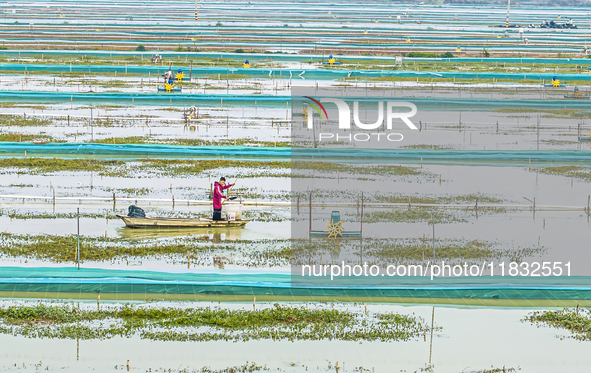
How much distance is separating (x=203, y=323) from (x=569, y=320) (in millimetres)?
6056

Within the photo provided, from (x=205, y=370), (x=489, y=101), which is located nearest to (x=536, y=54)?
(x=489, y=101)

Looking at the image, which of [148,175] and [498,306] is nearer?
[498,306]

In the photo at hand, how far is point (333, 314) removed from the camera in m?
13.6

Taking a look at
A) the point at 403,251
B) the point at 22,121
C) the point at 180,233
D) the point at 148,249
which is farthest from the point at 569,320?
the point at 22,121

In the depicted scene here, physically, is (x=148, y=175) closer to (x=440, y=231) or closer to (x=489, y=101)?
(x=440, y=231)

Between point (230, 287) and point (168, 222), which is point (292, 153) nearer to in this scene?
point (168, 222)

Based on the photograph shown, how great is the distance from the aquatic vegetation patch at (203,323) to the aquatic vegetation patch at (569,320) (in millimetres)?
1992

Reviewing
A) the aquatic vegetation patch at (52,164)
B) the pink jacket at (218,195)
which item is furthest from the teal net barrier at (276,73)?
the pink jacket at (218,195)

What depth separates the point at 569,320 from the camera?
44.8 ft

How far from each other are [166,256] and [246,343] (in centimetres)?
466

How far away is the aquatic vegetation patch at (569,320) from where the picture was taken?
13.3 m

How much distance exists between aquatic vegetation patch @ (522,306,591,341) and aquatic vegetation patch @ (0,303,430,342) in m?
1.99

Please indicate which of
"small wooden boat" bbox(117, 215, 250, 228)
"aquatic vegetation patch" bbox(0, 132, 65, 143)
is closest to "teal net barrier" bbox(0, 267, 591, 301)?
"small wooden boat" bbox(117, 215, 250, 228)

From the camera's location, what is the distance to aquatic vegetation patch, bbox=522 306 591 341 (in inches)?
522
